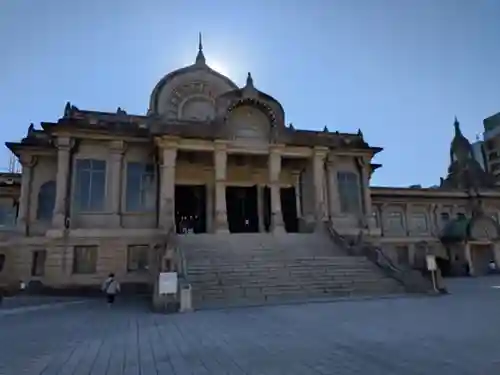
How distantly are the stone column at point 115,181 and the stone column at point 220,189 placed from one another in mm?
5233

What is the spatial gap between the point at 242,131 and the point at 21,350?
16230mm

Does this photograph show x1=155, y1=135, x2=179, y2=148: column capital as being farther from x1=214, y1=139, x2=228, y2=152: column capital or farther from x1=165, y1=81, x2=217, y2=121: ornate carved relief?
x1=165, y1=81, x2=217, y2=121: ornate carved relief

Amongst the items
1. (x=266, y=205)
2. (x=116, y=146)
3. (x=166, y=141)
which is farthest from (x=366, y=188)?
(x=116, y=146)

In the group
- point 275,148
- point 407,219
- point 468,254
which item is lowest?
point 468,254

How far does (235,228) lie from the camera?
78.7ft

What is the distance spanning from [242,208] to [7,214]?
15285 mm

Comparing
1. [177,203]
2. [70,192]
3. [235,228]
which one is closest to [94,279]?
[70,192]

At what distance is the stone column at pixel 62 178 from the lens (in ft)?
63.4

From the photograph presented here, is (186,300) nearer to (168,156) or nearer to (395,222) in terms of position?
(168,156)

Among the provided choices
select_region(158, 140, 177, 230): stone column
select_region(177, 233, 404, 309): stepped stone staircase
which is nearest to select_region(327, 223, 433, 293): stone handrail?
select_region(177, 233, 404, 309): stepped stone staircase

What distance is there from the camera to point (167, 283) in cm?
1198

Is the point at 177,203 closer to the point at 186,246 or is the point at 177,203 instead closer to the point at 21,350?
the point at 186,246

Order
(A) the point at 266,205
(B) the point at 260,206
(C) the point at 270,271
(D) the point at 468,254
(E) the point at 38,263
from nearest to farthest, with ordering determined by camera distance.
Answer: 1. (C) the point at 270,271
2. (E) the point at 38,263
3. (B) the point at 260,206
4. (A) the point at 266,205
5. (D) the point at 468,254

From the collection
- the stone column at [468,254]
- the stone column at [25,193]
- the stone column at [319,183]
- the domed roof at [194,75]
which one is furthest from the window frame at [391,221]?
the stone column at [25,193]
